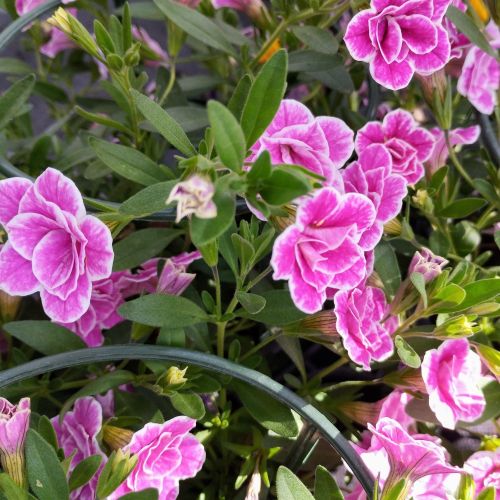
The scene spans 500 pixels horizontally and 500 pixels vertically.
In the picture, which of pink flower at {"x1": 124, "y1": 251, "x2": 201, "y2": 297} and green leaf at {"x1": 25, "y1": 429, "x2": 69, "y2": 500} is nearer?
green leaf at {"x1": 25, "y1": 429, "x2": 69, "y2": 500}

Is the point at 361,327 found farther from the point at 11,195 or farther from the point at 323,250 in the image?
the point at 11,195

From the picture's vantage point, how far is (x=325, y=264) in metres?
0.46

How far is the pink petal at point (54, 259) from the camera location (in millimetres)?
498

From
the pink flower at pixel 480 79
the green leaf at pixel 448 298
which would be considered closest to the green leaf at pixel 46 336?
the green leaf at pixel 448 298

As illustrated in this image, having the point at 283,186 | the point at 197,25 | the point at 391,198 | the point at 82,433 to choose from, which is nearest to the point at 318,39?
the point at 197,25

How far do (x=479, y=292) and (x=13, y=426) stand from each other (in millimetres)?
383

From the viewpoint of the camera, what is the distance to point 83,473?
0.52 m

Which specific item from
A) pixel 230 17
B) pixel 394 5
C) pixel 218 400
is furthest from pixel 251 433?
pixel 230 17

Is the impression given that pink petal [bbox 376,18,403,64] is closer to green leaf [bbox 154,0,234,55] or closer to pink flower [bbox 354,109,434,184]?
pink flower [bbox 354,109,434,184]

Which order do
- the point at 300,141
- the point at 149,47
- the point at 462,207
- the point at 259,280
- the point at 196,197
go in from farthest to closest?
the point at 149,47, the point at 462,207, the point at 259,280, the point at 300,141, the point at 196,197

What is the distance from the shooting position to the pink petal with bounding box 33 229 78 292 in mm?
498

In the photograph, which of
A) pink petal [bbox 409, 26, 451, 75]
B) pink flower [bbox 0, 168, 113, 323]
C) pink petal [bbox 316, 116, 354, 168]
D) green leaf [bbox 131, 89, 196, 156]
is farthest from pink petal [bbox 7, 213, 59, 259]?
pink petal [bbox 409, 26, 451, 75]

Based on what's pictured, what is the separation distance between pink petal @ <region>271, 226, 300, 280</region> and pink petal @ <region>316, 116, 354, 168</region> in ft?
0.34

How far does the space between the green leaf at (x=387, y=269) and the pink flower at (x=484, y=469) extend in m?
0.16
